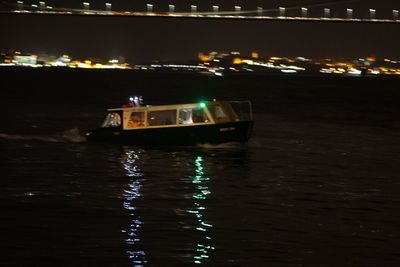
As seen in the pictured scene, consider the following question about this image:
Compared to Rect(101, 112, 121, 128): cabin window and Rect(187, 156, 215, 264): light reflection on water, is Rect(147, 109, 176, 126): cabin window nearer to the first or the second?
Rect(101, 112, 121, 128): cabin window

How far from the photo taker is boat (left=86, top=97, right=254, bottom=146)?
914 inches

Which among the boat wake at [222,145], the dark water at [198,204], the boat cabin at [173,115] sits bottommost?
the boat wake at [222,145]

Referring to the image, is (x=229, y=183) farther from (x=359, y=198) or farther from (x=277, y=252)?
(x=277, y=252)

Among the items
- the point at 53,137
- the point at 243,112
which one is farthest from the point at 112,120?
the point at 243,112

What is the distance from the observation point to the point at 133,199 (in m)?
15.7

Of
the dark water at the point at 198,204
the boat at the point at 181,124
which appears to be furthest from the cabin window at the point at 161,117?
the dark water at the point at 198,204

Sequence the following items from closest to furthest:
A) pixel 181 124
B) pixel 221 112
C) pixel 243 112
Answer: pixel 221 112 → pixel 181 124 → pixel 243 112

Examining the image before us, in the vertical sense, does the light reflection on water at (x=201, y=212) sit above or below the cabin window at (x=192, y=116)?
below

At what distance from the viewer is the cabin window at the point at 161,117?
23.4 meters

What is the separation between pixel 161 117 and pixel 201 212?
30.0ft

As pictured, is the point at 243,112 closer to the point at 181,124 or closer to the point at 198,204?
the point at 181,124

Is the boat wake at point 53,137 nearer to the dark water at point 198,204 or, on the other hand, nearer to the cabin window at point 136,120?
the dark water at point 198,204

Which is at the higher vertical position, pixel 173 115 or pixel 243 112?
pixel 173 115

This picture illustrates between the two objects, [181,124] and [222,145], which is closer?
[181,124]
